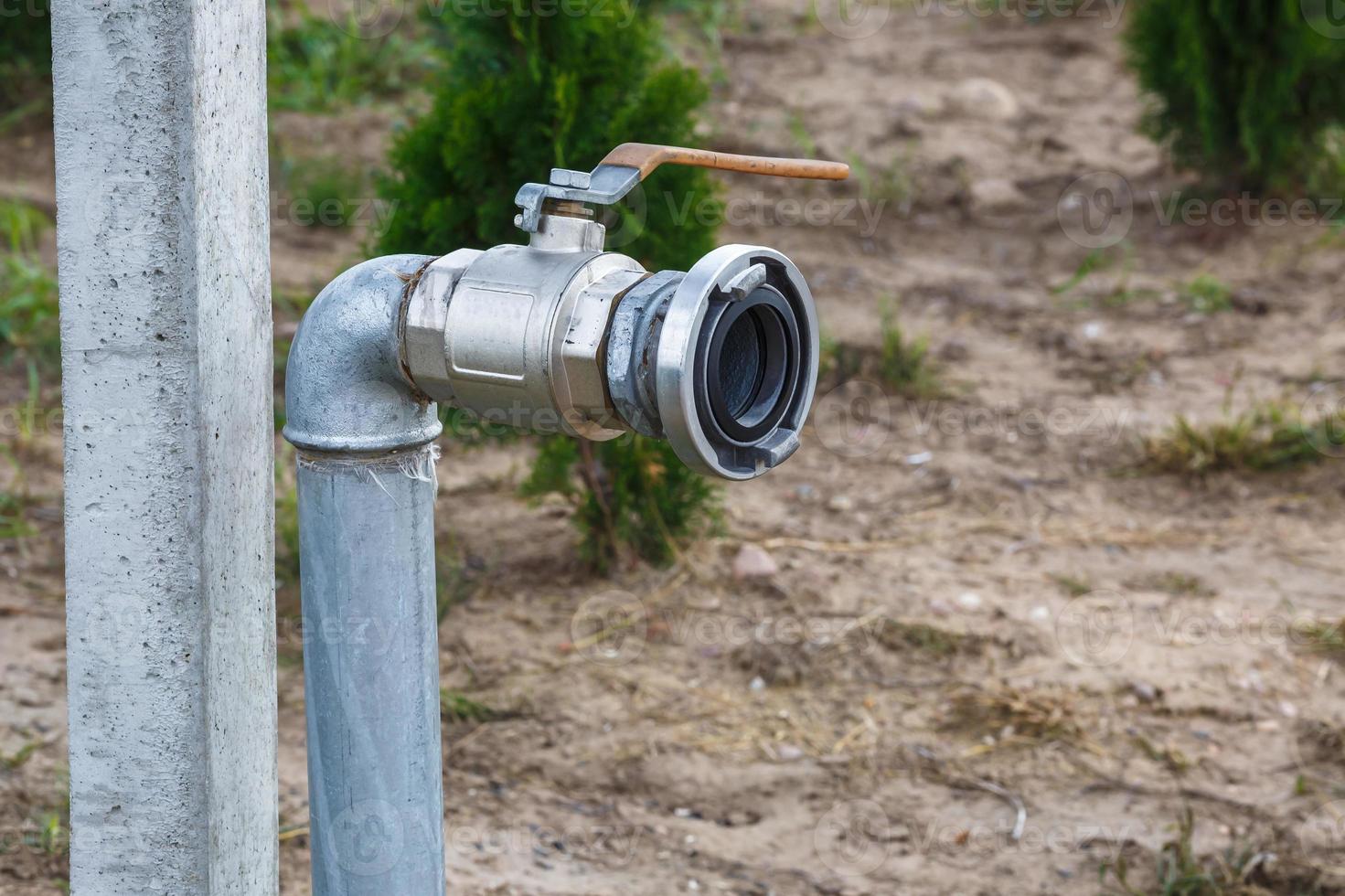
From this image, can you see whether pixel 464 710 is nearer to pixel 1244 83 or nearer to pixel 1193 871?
pixel 1193 871

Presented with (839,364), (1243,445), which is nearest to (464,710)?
(839,364)

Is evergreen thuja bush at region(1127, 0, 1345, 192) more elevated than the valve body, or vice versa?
evergreen thuja bush at region(1127, 0, 1345, 192)

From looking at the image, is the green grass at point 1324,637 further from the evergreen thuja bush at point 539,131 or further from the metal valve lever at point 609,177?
the metal valve lever at point 609,177

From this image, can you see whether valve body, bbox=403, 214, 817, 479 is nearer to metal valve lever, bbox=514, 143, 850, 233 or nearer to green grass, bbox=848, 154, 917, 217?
metal valve lever, bbox=514, 143, 850, 233

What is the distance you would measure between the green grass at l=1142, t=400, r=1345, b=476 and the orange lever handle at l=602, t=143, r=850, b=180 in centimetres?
286

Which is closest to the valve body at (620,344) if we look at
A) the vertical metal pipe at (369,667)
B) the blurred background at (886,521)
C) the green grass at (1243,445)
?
the vertical metal pipe at (369,667)

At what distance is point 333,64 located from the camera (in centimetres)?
623

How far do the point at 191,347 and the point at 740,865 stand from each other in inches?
61.3

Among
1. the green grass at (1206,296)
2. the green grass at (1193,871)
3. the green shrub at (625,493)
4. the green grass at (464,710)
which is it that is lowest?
the green grass at (1193,871)

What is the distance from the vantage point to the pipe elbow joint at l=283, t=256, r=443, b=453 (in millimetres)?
1339

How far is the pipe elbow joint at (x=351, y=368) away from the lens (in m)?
1.34

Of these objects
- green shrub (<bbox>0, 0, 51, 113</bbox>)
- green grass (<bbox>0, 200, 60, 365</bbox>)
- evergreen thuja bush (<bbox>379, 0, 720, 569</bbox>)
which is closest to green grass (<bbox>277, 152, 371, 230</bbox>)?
green grass (<bbox>0, 200, 60, 365</bbox>)

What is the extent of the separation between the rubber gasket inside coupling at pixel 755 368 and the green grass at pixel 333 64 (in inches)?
196

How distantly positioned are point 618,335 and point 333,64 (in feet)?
17.8
